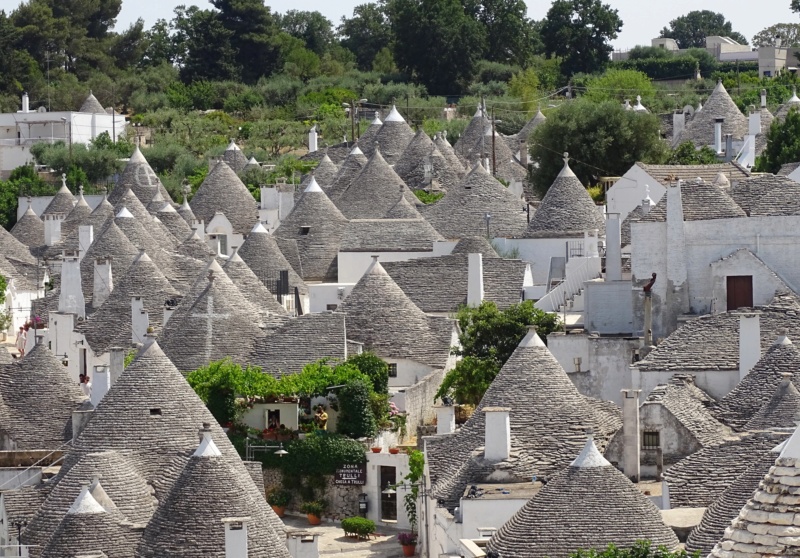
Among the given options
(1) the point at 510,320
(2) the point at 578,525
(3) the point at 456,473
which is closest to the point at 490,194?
(1) the point at 510,320

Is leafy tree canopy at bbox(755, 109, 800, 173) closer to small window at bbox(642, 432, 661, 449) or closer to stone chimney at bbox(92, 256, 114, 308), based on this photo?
stone chimney at bbox(92, 256, 114, 308)

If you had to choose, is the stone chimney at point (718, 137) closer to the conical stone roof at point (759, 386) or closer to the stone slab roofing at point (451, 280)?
the stone slab roofing at point (451, 280)

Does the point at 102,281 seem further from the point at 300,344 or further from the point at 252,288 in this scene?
the point at 300,344

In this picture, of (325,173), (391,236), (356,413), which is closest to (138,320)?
(391,236)

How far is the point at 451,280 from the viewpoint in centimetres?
5128

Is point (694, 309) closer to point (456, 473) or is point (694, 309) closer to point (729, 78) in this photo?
point (456, 473)

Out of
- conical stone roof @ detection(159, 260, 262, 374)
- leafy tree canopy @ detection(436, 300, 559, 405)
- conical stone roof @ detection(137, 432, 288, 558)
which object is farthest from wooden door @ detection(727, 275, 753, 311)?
conical stone roof @ detection(137, 432, 288, 558)

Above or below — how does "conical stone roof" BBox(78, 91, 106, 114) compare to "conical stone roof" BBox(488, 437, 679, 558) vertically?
above

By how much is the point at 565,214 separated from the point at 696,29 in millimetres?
104333

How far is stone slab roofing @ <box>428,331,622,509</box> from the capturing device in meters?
32.2

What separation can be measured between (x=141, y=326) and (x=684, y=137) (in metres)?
28.5

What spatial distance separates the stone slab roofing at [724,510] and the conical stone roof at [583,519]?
18.2 inches

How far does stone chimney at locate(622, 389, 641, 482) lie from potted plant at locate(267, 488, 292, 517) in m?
8.78

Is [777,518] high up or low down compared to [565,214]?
down
